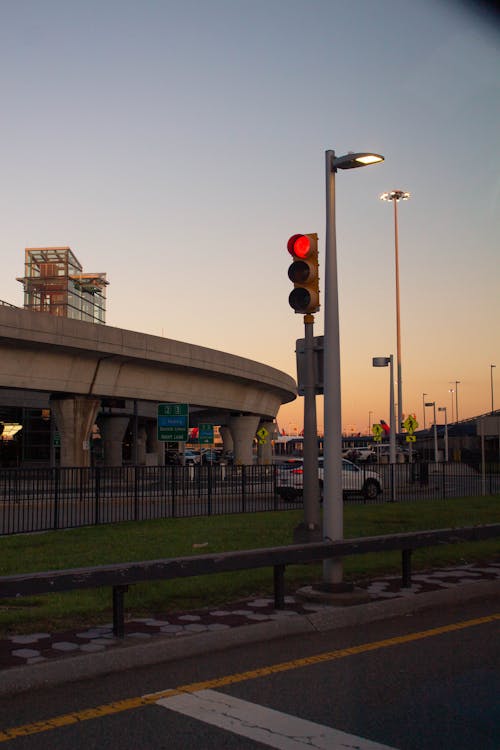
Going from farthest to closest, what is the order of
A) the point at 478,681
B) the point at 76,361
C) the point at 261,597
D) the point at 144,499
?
the point at 76,361
the point at 144,499
the point at 261,597
the point at 478,681

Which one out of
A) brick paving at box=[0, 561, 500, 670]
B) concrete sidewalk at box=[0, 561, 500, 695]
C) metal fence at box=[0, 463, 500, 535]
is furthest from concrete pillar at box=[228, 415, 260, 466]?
concrete sidewalk at box=[0, 561, 500, 695]

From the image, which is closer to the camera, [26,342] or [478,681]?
[478,681]

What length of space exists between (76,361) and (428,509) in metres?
19.8

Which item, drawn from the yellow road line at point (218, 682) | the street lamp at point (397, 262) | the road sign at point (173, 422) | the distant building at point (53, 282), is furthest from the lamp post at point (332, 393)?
the distant building at point (53, 282)

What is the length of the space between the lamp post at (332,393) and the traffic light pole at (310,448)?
0.39 meters

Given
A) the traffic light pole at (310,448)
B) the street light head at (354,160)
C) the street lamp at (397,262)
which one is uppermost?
the street lamp at (397,262)

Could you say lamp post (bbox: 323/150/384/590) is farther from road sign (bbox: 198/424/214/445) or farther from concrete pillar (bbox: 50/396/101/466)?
road sign (bbox: 198/424/214/445)

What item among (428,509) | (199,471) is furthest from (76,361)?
(428,509)

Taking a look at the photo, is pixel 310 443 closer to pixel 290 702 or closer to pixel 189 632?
pixel 189 632

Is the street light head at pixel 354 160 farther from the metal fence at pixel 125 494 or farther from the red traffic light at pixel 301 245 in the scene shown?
the metal fence at pixel 125 494

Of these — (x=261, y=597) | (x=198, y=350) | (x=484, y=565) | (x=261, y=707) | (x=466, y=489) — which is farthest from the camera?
(x=198, y=350)

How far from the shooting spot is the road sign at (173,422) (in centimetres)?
2600

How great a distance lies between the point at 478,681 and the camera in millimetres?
6617

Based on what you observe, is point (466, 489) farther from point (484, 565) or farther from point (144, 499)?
point (484, 565)
